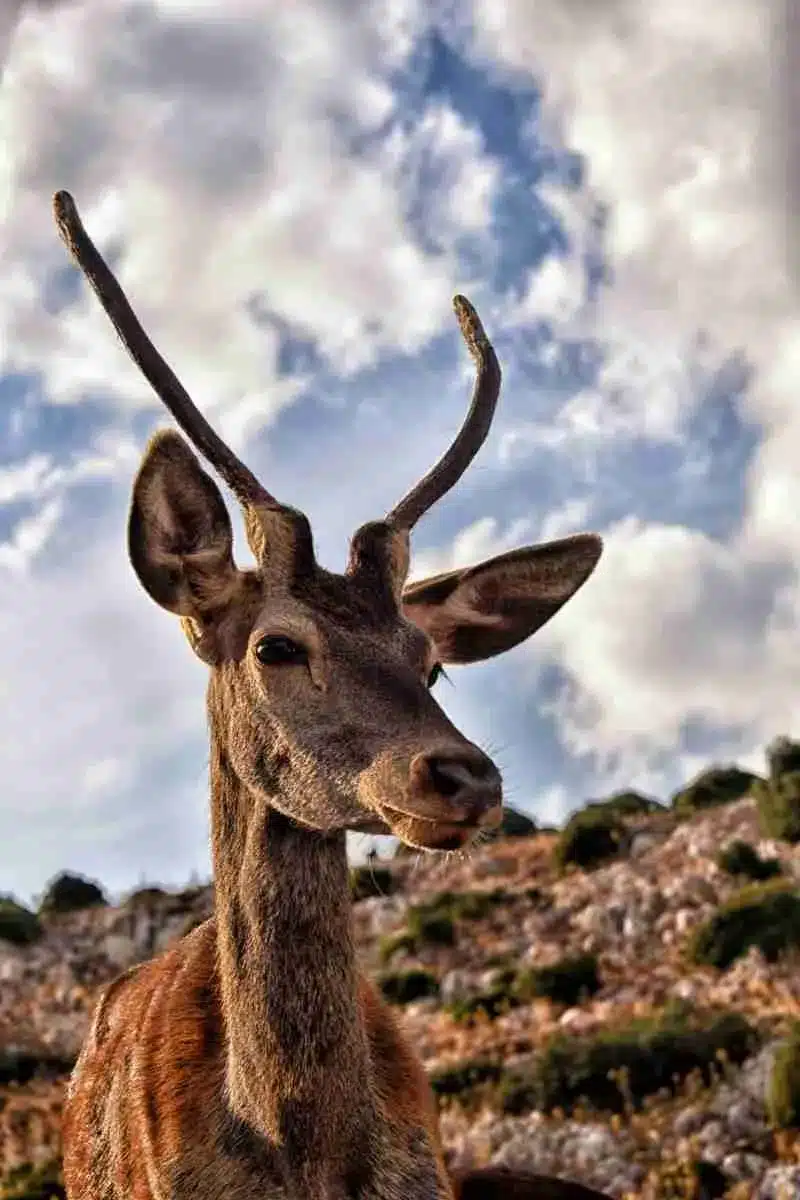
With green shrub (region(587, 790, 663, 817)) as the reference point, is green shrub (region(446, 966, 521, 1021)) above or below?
below

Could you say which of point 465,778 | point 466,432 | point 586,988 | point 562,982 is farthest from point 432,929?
point 465,778

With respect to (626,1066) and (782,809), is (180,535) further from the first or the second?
(782,809)

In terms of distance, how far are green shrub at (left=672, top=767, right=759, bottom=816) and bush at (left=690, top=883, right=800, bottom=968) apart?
12726 mm

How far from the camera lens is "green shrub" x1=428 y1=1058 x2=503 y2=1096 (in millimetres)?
18984

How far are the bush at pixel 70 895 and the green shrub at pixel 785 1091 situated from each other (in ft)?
85.2

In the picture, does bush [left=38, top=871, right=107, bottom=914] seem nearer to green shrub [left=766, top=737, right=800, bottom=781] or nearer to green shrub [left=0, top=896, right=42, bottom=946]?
green shrub [left=0, top=896, right=42, bottom=946]

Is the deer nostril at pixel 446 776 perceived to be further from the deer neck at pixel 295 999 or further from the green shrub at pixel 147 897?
the green shrub at pixel 147 897

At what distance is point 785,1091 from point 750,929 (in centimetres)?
706

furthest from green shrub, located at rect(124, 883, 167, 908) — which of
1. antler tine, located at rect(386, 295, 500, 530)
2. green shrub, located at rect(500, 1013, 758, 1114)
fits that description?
antler tine, located at rect(386, 295, 500, 530)

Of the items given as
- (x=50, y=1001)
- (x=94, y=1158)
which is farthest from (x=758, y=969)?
(x=94, y=1158)

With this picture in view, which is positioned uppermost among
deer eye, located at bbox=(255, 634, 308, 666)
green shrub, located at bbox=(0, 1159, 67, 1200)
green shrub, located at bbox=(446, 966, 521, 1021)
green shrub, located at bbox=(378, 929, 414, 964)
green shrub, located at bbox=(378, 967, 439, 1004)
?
green shrub, located at bbox=(378, 929, 414, 964)

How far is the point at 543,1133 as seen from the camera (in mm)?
16203

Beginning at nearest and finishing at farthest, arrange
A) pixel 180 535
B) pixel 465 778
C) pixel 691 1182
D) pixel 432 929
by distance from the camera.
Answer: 1. pixel 465 778
2. pixel 180 535
3. pixel 691 1182
4. pixel 432 929

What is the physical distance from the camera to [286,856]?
4668 millimetres
